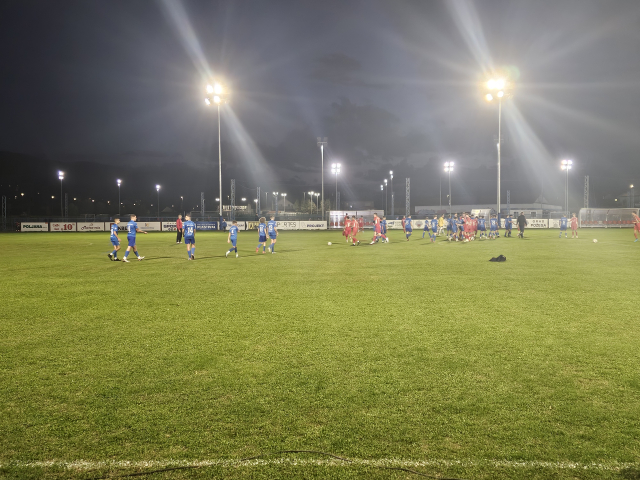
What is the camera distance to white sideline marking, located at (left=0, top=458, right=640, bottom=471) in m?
3.02

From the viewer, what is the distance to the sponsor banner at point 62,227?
171ft

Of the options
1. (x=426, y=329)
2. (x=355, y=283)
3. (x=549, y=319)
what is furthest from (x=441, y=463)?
(x=355, y=283)

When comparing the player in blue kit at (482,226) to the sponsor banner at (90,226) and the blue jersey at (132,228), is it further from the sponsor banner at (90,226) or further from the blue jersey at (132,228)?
the sponsor banner at (90,226)

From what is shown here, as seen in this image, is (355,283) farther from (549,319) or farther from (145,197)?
(145,197)

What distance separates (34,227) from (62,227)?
3282 millimetres

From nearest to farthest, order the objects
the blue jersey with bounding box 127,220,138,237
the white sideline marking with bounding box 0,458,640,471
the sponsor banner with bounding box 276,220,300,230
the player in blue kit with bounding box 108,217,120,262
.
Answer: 1. the white sideline marking with bounding box 0,458,640,471
2. the player in blue kit with bounding box 108,217,120,262
3. the blue jersey with bounding box 127,220,138,237
4. the sponsor banner with bounding box 276,220,300,230

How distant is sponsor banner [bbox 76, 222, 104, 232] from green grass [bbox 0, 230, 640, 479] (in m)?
48.7

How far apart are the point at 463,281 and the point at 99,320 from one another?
9.74m

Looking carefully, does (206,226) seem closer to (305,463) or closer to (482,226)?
(482,226)

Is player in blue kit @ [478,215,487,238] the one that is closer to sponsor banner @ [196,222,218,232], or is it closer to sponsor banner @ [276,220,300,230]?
sponsor banner @ [276,220,300,230]

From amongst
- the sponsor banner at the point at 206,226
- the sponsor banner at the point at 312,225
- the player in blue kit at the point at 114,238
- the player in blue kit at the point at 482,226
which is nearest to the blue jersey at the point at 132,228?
the player in blue kit at the point at 114,238

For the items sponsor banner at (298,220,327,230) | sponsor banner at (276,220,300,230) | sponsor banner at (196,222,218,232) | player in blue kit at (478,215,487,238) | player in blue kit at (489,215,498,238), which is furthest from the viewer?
sponsor banner at (298,220,327,230)

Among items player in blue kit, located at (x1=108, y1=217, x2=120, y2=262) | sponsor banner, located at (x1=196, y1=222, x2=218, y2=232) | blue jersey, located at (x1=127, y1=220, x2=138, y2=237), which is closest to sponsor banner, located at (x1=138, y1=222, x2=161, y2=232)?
sponsor banner, located at (x1=196, y1=222, x2=218, y2=232)

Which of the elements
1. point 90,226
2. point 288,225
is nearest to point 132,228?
point 288,225
